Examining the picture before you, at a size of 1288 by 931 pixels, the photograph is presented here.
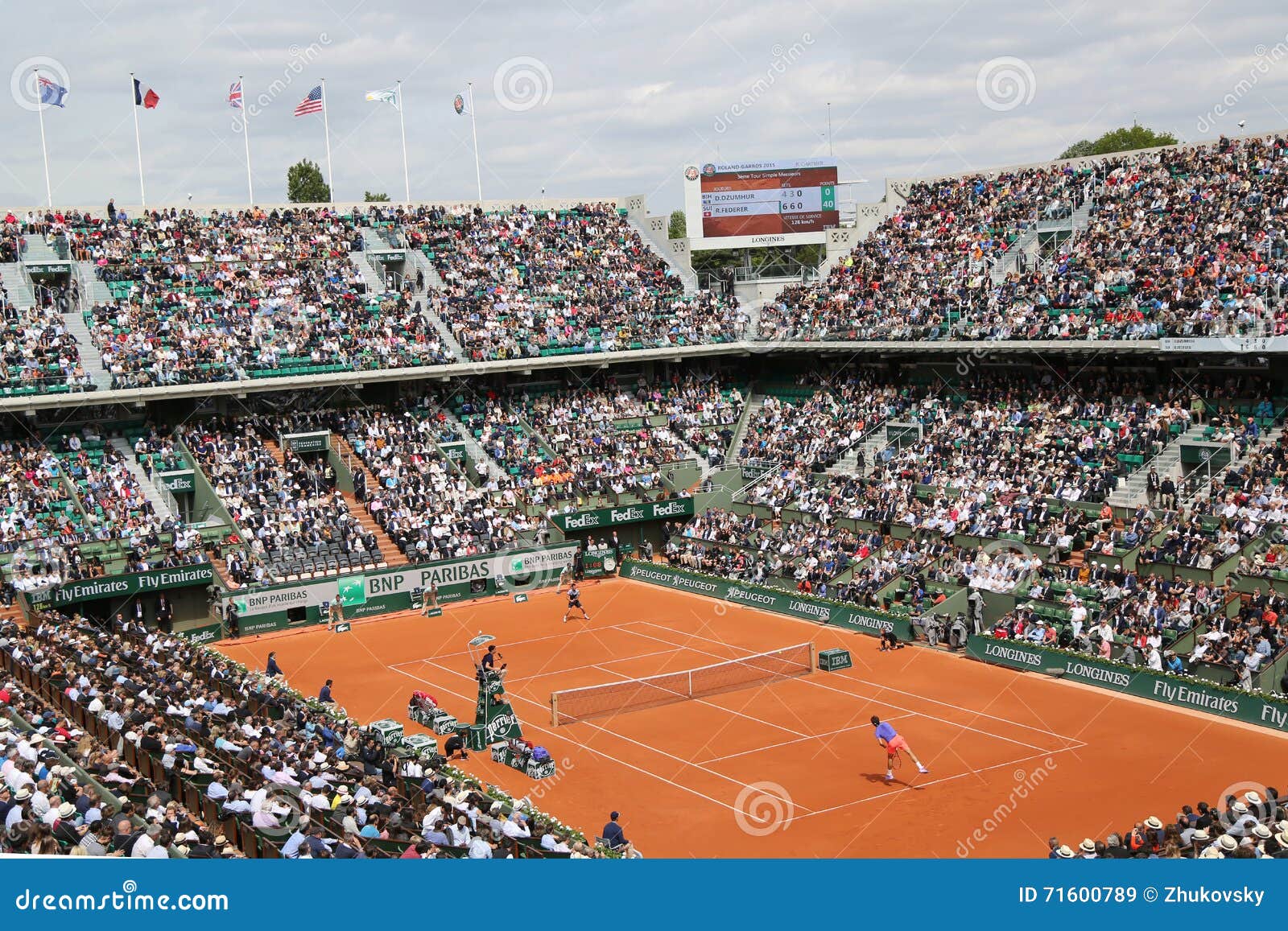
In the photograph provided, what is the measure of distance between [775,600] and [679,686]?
9545mm

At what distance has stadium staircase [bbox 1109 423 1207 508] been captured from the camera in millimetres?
39375

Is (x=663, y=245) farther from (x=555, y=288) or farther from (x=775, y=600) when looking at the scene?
(x=775, y=600)

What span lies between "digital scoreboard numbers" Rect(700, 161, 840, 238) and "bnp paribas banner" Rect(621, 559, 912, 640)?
2113cm

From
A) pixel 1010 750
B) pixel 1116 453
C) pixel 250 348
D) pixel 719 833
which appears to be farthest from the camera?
pixel 250 348

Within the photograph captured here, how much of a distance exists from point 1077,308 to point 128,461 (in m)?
34.2

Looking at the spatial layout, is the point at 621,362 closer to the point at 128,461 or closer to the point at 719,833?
the point at 128,461

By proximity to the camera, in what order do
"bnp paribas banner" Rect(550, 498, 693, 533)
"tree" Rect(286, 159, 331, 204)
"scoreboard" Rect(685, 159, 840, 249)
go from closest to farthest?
"bnp paribas banner" Rect(550, 498, 693, 533), "scoreboard" Rect(685, 159, 840, 249), "tree" Rect(286, 159, 331, 204)

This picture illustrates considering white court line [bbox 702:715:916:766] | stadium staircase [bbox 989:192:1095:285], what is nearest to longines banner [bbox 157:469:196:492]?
white court line [bbox 702:715:916:766]

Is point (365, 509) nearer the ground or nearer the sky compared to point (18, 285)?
nearer the ground

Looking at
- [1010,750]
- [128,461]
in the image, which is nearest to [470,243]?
[128,461]

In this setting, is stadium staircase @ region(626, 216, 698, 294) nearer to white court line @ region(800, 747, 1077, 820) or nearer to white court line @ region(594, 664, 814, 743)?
white court line @ region(594, 664, 814, 743)

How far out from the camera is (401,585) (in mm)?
44469

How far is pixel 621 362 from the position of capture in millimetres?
59094
